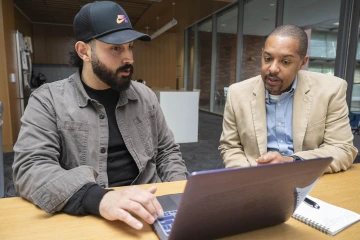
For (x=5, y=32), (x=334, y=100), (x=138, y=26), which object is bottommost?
(x=334, y=100)

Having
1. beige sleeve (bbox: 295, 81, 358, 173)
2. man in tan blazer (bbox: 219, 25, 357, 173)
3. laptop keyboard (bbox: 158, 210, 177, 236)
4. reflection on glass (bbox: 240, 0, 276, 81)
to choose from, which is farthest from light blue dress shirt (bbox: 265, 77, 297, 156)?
reflection on glass (bbox: 240, 0, 276, 81)

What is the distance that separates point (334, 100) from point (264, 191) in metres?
1.07

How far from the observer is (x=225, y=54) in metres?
7.78

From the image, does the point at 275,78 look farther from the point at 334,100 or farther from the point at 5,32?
the point at 5,32

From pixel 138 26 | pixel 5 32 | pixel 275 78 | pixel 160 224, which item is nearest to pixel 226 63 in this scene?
pixel 138 26

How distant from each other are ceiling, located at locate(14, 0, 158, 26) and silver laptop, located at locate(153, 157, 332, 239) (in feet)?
18.7

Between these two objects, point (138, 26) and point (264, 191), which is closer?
point (264, 191)

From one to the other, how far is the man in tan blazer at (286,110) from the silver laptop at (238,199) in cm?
71

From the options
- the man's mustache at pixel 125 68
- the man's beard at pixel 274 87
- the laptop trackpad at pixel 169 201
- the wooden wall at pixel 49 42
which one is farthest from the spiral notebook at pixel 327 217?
the wooden wall at pixel 49 42

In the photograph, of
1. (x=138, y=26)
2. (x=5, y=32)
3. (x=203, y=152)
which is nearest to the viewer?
(x=5, y=32)

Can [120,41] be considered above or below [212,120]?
above

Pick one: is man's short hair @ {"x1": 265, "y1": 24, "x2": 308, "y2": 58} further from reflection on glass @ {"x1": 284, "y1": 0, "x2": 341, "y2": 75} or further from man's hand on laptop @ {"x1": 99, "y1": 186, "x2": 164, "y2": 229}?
reflection on glass @ {"x1": 284, "y1": 0, "x2": 341, "y2": 75}

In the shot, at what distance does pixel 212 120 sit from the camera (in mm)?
7578

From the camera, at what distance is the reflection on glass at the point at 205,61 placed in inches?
340
